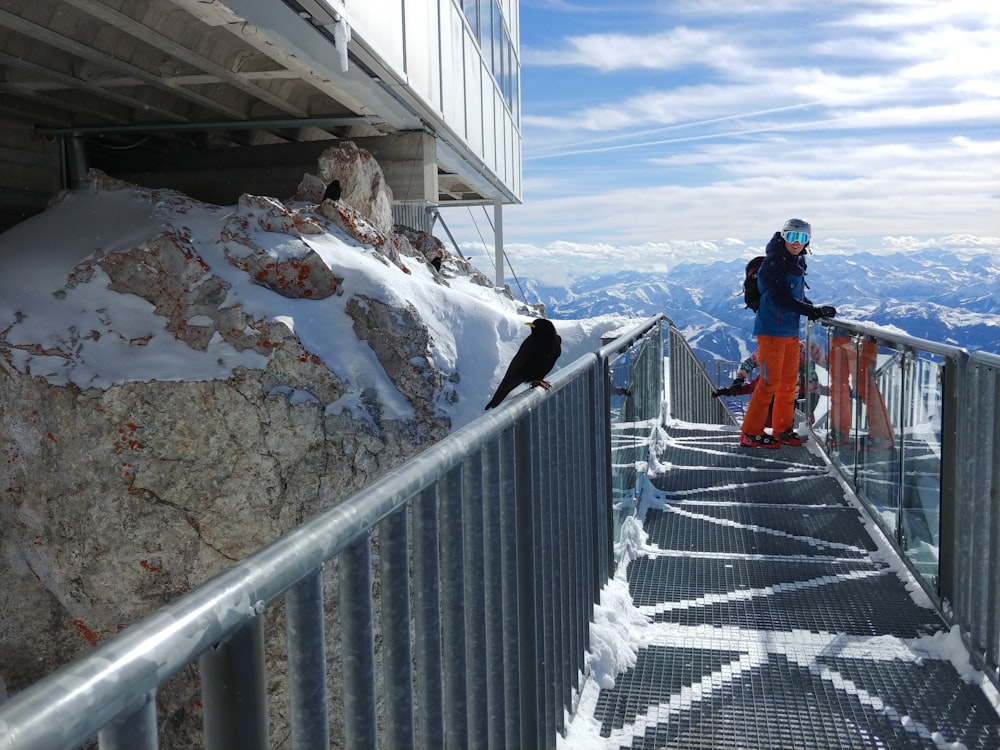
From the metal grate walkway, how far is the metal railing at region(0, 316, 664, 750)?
1.52 ft

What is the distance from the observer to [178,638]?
2.62 ft

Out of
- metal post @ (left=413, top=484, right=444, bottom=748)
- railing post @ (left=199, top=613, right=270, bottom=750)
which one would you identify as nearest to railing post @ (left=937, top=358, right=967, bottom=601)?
metal post @ (left=413, top=484, right=444, bottom=748)

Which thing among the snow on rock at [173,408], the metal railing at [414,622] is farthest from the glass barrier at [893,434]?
the snow on rock at [173,408]

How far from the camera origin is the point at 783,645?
144 inches

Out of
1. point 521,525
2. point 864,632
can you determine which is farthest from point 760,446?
point 521,525

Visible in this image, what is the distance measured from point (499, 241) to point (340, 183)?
11.2 metres

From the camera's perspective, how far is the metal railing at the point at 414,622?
0.76 meters

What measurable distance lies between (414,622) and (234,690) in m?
1.13

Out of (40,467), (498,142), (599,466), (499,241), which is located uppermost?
(498,142)

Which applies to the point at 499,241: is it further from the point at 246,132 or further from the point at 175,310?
the point at 175,310

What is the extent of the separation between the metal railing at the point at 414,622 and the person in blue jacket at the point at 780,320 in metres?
4.10

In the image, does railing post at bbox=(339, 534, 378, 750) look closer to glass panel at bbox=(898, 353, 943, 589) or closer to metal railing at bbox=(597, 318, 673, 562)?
metal railing at bbox=(597, 318, 673, 562)

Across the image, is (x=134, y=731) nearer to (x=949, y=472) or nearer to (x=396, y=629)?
(x=396, y=629)

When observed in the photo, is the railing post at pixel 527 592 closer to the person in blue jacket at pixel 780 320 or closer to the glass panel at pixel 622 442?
the glass panel at pixel 622 442
